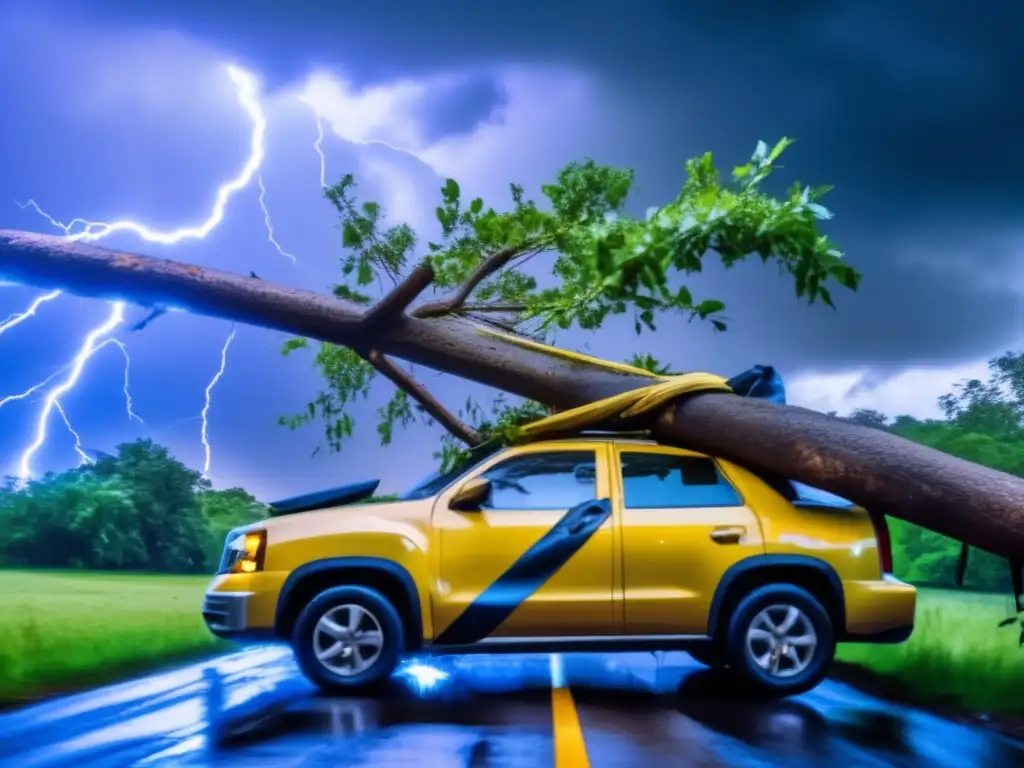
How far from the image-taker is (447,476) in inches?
189

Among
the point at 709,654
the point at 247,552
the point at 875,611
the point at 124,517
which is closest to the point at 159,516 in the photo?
the point at 124,517

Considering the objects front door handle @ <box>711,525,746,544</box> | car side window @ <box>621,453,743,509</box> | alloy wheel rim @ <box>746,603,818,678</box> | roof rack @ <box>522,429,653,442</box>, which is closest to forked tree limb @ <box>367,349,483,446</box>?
roof rack @ <box>522,429,653,442</box>

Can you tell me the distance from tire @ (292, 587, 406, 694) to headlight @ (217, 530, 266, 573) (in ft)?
1.01

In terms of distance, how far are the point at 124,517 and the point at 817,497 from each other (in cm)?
348

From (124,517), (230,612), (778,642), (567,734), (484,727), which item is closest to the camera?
(567,734)

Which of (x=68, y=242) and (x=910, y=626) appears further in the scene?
(x=68, y=242)

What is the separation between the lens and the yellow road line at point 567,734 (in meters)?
3.30

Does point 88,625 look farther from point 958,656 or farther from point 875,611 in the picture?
point 958,656

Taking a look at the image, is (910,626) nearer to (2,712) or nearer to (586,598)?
(586,598)

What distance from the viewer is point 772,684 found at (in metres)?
4.39

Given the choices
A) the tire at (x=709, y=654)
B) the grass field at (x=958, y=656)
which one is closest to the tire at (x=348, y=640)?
the tire at (x=709, y=654)

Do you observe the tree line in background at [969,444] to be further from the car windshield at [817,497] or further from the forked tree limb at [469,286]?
the forked tree limb at [469,286]

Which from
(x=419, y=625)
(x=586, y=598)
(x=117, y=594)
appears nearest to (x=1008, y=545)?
(x=586, y=598)

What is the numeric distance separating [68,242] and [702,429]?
353cm
